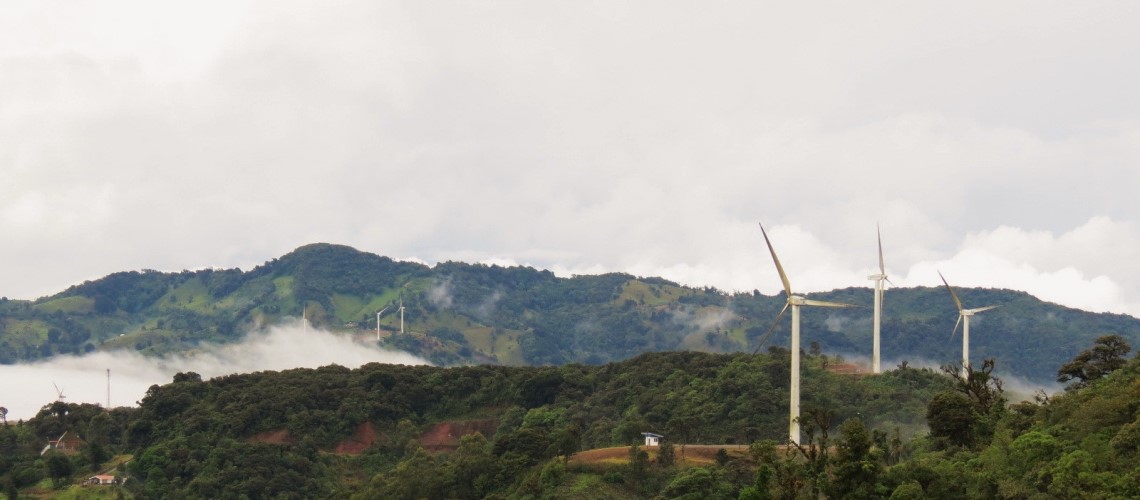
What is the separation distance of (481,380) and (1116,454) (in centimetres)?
8677

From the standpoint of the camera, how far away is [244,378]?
136500 millimetres

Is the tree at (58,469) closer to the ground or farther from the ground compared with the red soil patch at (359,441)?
closer to the ground

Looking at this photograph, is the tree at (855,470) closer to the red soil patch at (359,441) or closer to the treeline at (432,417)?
the treeline at (432,417)

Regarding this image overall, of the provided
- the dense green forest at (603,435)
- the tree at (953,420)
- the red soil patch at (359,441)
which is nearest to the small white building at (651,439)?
the dense green forest at (603,435)

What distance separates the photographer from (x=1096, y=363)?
7981 cm

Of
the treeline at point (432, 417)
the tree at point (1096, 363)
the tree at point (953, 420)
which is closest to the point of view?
the tree at point (953, 420)

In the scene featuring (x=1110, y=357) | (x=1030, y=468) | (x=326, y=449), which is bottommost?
(x=326, y=449)

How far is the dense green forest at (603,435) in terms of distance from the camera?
192ft

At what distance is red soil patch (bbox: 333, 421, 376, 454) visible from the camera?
4803 inches

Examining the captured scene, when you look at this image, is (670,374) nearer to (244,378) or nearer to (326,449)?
(326,449)

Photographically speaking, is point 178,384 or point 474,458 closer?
point 474,458

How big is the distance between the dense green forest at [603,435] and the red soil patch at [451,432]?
0.63 ft

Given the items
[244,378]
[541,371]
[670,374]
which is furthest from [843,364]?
[244,378]

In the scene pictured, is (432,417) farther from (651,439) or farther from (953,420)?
(953,420)
